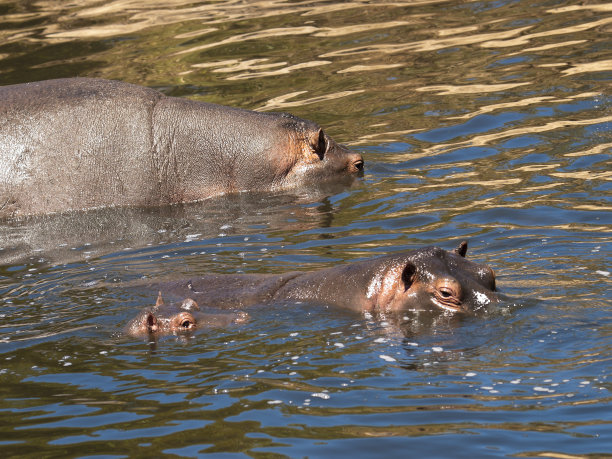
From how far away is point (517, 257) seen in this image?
10.0 meters

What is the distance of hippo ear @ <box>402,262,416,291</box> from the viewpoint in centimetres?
842

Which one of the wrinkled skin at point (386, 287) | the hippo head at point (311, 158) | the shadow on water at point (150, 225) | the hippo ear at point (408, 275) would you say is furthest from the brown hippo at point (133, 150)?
the hippo ear at point (408, 275)

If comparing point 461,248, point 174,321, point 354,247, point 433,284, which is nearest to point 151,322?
point 174,321

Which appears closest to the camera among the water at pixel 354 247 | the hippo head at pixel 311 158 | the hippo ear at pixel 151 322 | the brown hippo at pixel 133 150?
the water at pixel 354 247

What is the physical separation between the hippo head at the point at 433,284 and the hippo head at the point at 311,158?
546 cm

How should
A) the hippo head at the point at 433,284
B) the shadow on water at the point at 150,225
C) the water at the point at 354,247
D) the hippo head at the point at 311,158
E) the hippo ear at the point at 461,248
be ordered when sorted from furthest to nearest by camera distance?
the hippo head at the point at 311,158, the shadow on water at the point at 150,225, the hippo ear at the point at 461,248, the hippo head at the point at 433,284, the water at the point at 354,247

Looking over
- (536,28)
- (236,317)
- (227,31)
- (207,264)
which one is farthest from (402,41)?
(236,317)

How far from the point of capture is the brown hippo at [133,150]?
12883mm

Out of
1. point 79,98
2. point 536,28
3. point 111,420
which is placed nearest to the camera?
point 111,420

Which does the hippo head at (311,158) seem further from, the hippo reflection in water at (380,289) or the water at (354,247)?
the hippo reflection in water at (380,289)

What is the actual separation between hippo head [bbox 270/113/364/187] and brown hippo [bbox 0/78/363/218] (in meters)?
0.01

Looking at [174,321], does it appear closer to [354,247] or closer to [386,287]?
[386,287]

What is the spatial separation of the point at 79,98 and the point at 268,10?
9.35 m

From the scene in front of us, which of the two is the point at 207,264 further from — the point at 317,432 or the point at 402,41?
the point at 402,41
